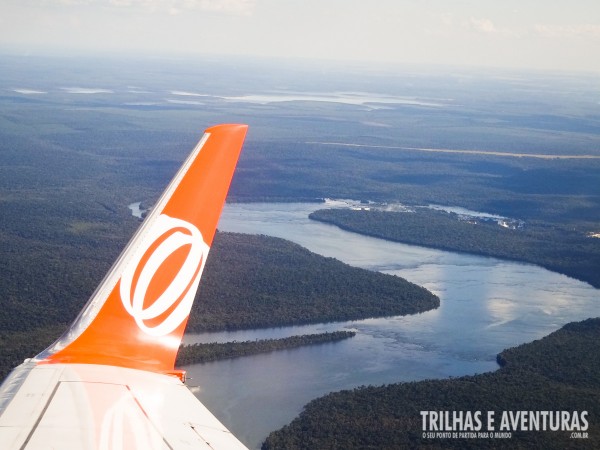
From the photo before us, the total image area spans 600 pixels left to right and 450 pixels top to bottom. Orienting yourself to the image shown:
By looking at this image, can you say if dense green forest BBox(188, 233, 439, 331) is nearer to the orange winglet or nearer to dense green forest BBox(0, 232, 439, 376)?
dense green forest BBox(0, 232, 439, 376)

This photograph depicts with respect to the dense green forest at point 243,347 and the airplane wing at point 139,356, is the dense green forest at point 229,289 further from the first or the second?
the airplane wing at point 139,356

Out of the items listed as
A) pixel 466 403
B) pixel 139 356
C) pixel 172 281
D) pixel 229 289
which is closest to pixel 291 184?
pixel 229 289

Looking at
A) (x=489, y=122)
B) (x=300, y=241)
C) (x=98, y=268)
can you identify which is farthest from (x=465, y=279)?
(x=489, y=122)

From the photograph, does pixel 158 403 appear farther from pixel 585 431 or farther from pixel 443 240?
pixel 443 240

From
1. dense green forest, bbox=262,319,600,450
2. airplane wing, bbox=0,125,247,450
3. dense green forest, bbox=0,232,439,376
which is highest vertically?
airplane wing, bbox=0,125,247,450

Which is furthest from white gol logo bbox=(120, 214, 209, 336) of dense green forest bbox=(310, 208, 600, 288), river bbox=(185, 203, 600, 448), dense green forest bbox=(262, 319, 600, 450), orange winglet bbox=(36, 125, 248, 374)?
dense green forest bbox=(310, 208, 600, 288)

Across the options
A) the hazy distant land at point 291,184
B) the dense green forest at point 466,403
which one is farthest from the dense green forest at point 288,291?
the dense green forest at point 466,403

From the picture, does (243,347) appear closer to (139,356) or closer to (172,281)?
(172,281)

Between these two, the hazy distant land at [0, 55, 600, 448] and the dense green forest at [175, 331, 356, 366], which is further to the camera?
the hazy distant land at [0, 55, 600, 448]
